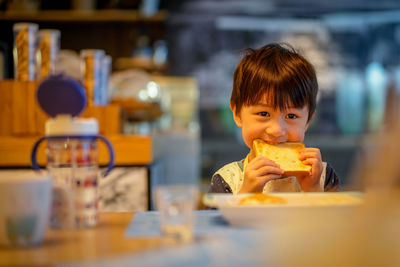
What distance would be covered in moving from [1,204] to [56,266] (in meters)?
0.18

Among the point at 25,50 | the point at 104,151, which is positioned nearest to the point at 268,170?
the point at 104,151

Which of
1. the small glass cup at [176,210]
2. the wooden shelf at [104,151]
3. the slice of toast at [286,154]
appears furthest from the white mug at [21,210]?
the wooden shelf at [104,151]

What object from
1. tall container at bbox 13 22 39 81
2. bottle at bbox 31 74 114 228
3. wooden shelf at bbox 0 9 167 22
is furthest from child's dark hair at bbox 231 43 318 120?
wooden shelf at bbox 0 9 167 22

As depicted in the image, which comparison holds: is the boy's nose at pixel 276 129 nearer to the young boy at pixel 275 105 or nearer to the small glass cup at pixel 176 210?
the young boy at pixel 275 105

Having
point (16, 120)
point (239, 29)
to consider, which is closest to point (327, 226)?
point (16, 120)

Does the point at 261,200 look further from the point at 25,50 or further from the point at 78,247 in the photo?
the point at 25,50

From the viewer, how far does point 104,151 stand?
2.39 m

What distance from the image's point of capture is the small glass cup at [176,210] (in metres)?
0.88

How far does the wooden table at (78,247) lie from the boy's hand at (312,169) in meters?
0.67

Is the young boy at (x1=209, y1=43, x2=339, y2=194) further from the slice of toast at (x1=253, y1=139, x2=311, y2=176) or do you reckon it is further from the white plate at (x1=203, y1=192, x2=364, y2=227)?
the white plate at (x1=203, y1=192, x2=364, y2=227)

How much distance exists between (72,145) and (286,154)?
714 millimetres

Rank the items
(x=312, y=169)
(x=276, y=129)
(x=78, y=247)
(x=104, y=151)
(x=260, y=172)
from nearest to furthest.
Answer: (x=78, y=247)
(x=260, y=172)
(x=312, y=169)
(x=276, y=129)
(x=104, y=151)

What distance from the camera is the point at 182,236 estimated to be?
86 cm

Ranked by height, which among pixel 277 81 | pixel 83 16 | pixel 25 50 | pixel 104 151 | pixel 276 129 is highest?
pixel 83 16
